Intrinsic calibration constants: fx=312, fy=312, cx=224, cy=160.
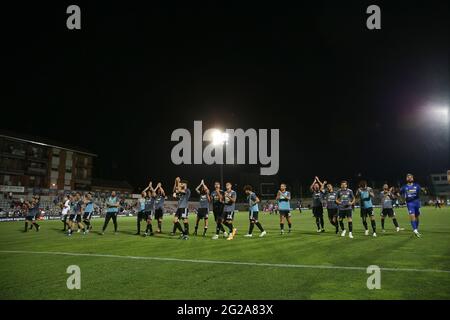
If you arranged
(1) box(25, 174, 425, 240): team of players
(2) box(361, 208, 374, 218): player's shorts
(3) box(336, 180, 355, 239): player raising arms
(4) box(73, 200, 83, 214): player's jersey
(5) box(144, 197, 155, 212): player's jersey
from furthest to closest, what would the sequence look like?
(4) box(73, 200, 83, 214): player's jersey, (5) box(144, 197, 155, 212): player's jersey, (2) box(361, 208, 374, 218): player's shorts, (3) box(336, 180, 355, 239): player raising arms, (1) box(25, 174, 425, 240): team of players

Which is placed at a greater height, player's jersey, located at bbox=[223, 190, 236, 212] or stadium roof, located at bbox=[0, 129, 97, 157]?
stadium roof, located at bbox=[0, 129, 97, 157]

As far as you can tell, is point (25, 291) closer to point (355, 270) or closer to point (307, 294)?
point (307, 294)

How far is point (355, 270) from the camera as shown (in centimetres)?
684

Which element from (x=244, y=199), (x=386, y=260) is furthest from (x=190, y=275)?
(x=244, y=199)

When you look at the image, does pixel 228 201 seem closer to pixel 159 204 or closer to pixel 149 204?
pixel 159 204

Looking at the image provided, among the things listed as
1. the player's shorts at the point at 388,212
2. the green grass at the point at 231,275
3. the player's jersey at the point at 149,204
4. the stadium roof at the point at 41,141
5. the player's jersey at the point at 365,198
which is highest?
the stadium roof at the point at 41,141

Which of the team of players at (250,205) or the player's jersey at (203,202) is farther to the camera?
the player's jersey at (203,202)

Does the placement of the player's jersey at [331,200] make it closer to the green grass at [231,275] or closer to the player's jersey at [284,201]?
the player's jersey at [284,201]

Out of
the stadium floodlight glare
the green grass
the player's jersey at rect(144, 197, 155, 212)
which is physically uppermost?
the stadium floodlight glare

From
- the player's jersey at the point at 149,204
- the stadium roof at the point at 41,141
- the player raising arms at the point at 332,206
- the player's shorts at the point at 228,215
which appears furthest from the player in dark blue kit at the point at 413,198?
the stadium roof at the point at 41,141

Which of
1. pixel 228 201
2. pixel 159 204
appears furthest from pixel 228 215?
pixel 159 204

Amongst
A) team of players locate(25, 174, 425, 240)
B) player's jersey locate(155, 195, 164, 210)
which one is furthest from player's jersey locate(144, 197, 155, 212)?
player's jersey locate(155, 195, 164, 210)

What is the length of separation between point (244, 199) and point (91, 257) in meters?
66.9

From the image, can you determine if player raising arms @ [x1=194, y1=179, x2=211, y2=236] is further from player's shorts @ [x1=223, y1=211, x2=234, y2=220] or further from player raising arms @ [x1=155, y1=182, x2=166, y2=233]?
player raising arms @ [x1=155, y1=182, x2=166, y2=233]
